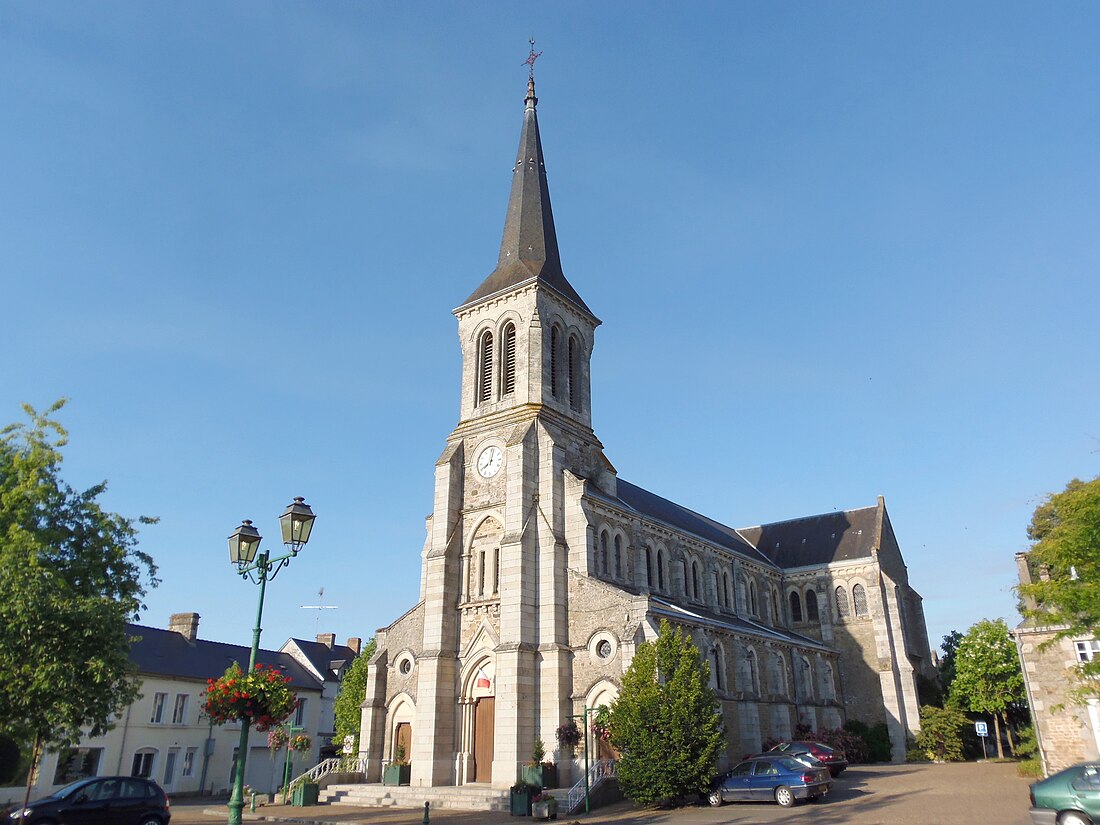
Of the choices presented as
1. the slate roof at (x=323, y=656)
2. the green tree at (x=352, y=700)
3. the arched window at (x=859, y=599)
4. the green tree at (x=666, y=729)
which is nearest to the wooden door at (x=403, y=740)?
the green tree at (x=666, y=729)

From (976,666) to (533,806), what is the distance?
96.8ft

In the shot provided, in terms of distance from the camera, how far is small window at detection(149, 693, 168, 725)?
1455 inches

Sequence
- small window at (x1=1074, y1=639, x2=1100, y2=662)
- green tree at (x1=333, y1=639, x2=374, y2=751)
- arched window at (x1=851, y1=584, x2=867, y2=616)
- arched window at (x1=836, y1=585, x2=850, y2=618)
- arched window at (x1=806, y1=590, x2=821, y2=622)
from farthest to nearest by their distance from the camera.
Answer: arched window at (x1=806, y1=590, x2=821, y2=622) → arched window at (x1=836, y1=585, x2=850, y2=618) → arched window at (x1=851, y1=584, x2=867, y2=616) → green tree at (x1=333, y1=639, x2=374, y2=751) → small window at (x1=1074, y1=639, x2=1100, y2=662)

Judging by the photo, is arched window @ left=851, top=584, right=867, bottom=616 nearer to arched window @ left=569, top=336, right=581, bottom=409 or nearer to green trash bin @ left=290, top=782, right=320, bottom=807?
arched window @ left=569, top=336, right=581, bottom=409

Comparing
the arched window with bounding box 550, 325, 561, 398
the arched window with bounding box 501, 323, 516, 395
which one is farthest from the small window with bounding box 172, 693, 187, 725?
the arched window with bounding box 550, 325, 561, 398

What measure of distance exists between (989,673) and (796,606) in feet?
38.0

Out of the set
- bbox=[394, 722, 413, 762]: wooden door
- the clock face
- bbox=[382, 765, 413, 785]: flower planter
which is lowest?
bbox=[382, 765, 413, 785]: flower planter

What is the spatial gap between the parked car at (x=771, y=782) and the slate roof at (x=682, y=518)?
13.1 meters

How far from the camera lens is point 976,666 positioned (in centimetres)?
4109

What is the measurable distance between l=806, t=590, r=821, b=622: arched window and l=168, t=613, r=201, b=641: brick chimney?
36.0 m

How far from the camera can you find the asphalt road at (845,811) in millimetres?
18875

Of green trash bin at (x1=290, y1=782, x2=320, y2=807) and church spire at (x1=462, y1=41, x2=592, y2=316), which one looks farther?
church spire at (x1=462, y1=41, x2=592, y2=316)

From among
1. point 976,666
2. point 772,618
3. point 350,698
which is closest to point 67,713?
point 350,698

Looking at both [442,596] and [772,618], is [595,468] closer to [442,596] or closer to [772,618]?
[442,596]
